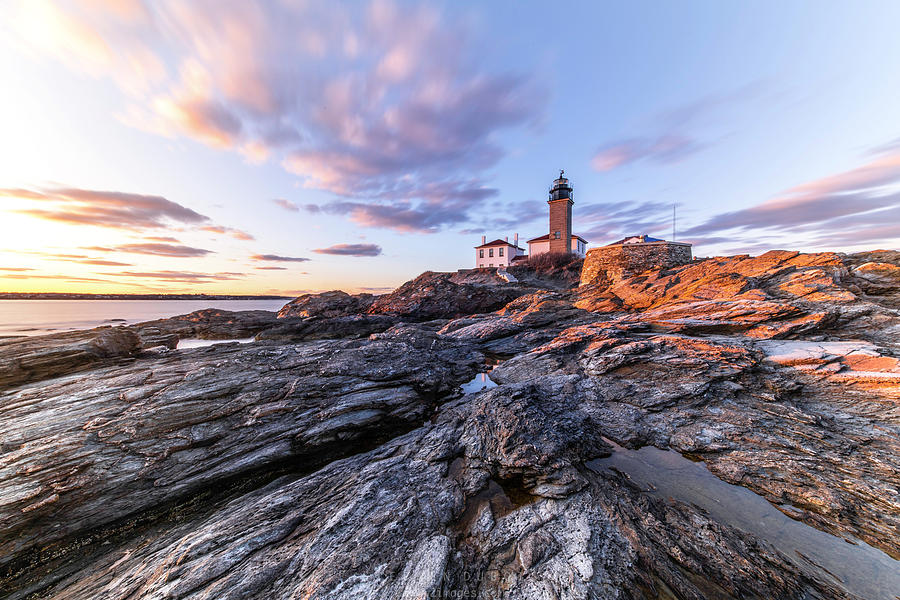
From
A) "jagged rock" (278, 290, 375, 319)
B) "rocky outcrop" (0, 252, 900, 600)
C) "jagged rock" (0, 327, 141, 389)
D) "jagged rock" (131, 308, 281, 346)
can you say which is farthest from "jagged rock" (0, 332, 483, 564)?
"jagged rock" (278, 290, 375, 319)

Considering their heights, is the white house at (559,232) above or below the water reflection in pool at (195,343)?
above

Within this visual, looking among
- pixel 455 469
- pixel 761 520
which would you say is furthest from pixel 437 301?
pixel 761 520

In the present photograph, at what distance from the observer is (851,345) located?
10039 mm

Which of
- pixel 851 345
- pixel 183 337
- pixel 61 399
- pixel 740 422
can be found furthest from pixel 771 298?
pixel 183 337

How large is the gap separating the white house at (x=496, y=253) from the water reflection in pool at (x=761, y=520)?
56382 mm

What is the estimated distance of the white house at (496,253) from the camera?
6338cm

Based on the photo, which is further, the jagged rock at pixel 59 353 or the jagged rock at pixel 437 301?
the jagged rock at pixel 437 301

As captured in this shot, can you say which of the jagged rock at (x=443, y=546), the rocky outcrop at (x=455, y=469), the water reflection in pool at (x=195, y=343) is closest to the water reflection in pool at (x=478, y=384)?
the rocky outcrop at (x=455, y=469)

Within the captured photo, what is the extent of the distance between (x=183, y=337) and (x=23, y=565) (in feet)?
90.7

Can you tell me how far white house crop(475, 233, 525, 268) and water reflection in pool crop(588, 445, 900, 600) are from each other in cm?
5638

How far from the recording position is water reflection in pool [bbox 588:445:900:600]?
4.78 m

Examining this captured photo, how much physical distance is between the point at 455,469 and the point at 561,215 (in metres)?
57.4

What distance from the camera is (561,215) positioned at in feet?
181

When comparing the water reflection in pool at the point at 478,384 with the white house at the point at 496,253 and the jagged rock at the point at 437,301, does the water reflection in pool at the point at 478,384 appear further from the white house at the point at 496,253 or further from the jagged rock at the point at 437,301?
the white house at the point at 496,253
